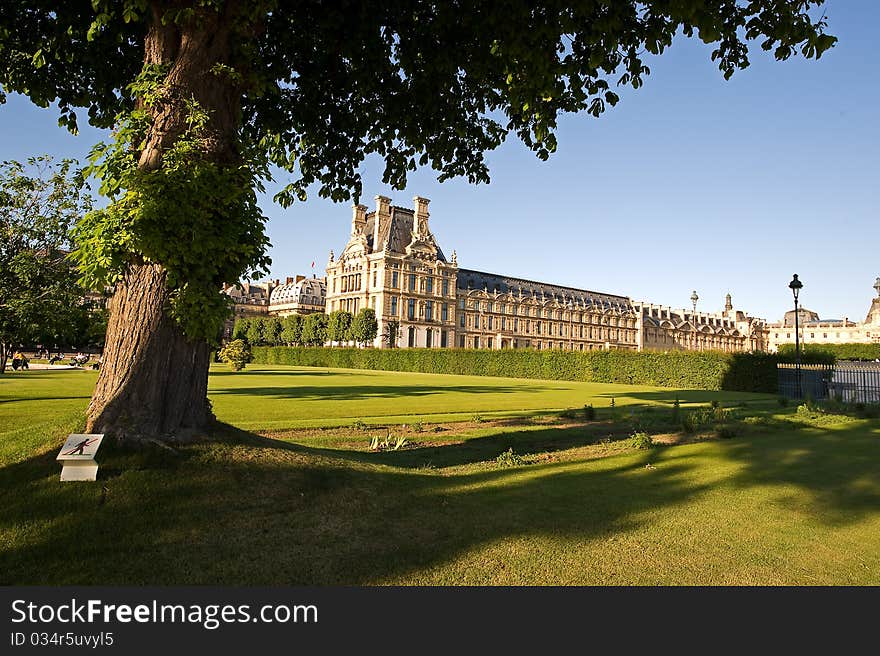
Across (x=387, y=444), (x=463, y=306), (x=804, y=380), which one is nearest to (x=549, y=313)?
(x=463, y=306)

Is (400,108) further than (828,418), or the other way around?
(828,418)

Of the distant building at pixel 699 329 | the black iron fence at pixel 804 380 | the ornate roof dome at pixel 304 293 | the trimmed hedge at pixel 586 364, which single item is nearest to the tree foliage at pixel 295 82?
the black iron fence at pixel 804 380

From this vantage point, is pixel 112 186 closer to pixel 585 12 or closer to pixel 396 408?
pixel 585 12

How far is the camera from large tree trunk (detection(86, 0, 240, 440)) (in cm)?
573

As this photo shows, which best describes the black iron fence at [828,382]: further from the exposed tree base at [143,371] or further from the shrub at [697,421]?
the exposed tree base at [143,371]

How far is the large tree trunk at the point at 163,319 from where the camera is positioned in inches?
226

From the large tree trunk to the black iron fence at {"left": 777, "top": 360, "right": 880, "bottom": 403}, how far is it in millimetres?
25010

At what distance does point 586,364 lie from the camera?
46844 mm

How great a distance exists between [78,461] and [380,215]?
285 ft

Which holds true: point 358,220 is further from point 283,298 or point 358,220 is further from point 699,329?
point 699,329

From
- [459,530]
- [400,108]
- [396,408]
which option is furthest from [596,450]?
[396,408]

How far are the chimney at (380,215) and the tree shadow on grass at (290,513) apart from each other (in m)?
83.8

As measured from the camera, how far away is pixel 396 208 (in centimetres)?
9119

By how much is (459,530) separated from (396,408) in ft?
42.8
